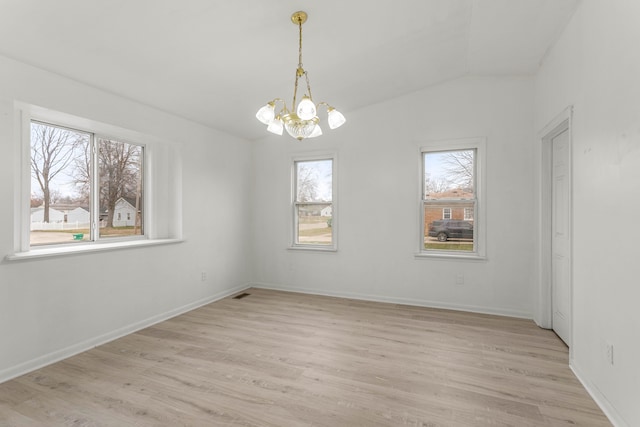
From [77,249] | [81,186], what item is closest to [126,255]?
[77,249]

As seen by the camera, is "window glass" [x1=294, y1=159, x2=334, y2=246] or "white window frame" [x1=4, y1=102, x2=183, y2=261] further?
"window glass" [x1=294, y1=159, x2=334, y2=246]

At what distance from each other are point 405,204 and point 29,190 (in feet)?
13.4

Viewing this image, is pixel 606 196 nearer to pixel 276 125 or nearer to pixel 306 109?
pixel 306 109

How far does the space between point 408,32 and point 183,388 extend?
11.6 ft

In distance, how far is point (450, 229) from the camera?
172 inches

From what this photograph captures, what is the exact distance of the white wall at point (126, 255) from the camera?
2518 mm

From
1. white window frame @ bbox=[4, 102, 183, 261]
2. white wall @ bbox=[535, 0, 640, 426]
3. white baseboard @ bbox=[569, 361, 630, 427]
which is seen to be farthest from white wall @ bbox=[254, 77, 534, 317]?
white window frame @ bbox=[4, 102, 183, 261]

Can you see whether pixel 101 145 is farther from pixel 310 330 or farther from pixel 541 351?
pixel 541 351

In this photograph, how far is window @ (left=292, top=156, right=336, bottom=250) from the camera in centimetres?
502

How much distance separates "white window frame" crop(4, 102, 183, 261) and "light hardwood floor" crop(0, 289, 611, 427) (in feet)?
3.17

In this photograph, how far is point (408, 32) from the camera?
→ 9.78 ft

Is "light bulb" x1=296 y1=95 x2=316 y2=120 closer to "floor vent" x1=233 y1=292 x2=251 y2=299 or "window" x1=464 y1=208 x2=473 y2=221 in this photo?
"window" x1=464 y1=208 x2=473 y2=221

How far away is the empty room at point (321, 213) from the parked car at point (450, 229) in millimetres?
52

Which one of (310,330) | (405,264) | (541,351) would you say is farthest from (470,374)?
(405,264)
